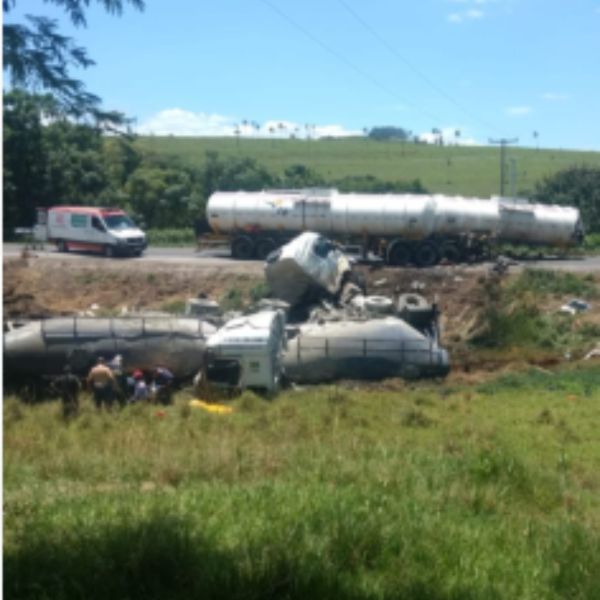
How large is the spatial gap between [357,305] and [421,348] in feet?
14.2

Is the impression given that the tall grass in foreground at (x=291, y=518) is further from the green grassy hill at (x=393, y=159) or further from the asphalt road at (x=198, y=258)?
the green grassy hill at (x=393, y=159)

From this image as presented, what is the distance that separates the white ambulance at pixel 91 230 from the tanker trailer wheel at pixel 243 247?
162 inches

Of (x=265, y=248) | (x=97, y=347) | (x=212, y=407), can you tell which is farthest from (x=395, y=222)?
(x=212, y=407)

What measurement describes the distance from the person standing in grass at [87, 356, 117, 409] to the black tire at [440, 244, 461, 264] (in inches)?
915

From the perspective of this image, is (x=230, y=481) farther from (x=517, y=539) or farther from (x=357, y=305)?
(x=357, y=305)

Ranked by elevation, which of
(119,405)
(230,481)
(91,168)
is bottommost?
(119,405)

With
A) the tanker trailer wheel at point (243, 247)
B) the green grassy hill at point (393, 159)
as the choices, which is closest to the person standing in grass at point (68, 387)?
the tanker trailer wheel at point (243, 247)

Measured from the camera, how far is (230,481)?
27.8 feet

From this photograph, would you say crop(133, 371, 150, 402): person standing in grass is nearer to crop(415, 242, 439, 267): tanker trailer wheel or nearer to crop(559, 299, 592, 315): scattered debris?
crop(559, 299, 592, 315): scattered debris

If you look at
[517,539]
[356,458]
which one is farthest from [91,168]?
[517,539]

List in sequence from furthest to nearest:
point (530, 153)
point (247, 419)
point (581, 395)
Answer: point (530, 153) → point (581, 395) → point (247, 419)

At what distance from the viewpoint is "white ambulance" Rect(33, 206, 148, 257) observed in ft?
134

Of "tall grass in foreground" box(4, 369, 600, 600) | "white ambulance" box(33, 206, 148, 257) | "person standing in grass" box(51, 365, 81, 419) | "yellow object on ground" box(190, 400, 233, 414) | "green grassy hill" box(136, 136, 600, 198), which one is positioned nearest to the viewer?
"tall grass in foreground" box(4, 369, 600, 600)

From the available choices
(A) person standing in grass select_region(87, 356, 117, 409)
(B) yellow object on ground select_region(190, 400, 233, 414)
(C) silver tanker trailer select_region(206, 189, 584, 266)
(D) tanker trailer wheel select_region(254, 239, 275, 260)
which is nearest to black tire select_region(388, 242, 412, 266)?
(C) silver tanker trailer select_region(206, 189, 584, 266)
